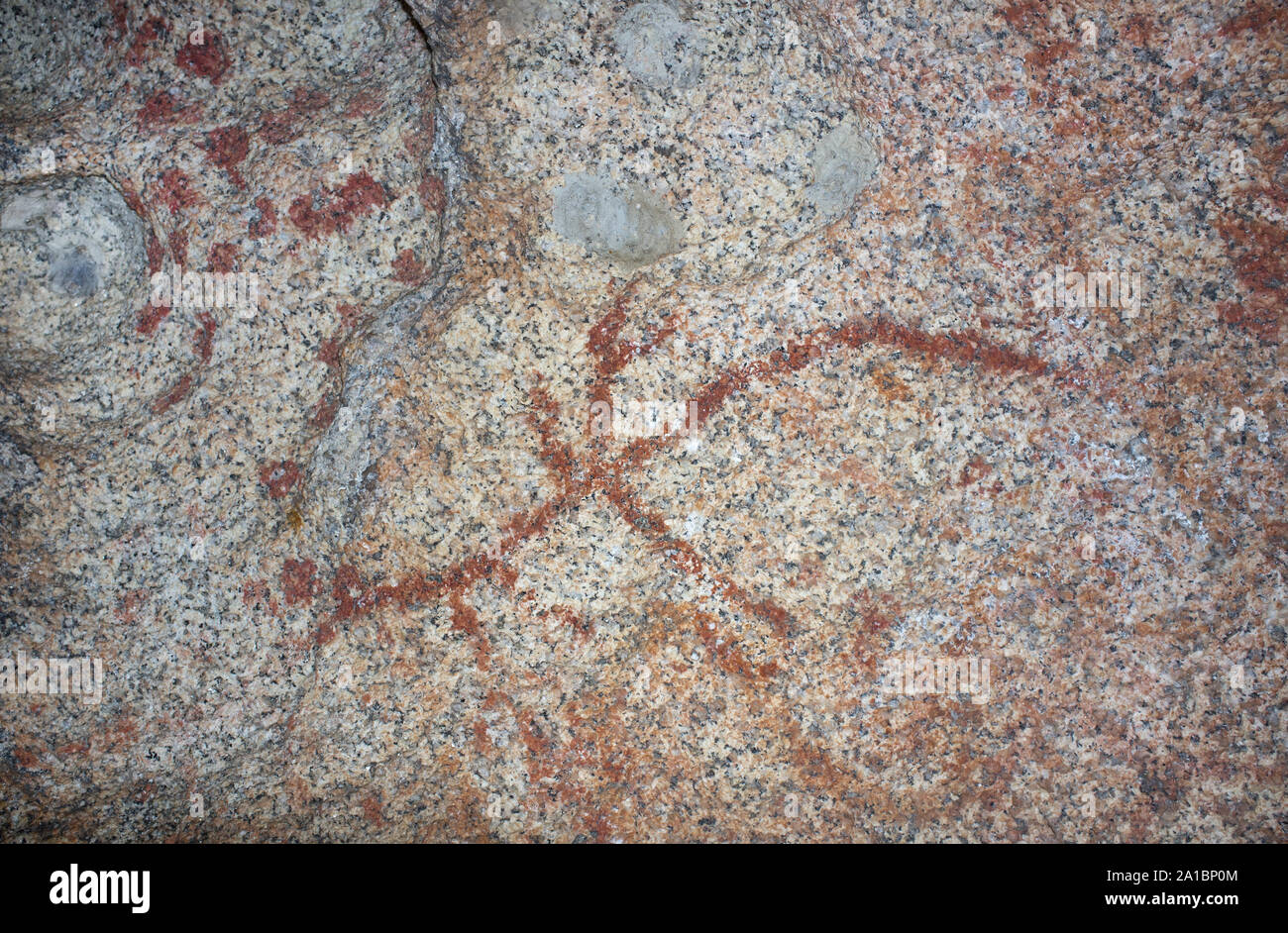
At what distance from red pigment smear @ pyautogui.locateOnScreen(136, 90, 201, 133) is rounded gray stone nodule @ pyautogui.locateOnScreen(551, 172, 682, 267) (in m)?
1.01

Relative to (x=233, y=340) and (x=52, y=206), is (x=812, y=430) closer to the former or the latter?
(x=233, y=340)

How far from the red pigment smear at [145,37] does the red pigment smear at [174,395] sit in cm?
83

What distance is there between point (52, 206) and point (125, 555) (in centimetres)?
92

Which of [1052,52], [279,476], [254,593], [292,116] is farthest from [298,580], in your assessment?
[1052,52]

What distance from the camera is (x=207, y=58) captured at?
2.50 m

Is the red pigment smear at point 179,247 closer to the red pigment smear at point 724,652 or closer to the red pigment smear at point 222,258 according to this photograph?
the red pigment smear at point 222,258

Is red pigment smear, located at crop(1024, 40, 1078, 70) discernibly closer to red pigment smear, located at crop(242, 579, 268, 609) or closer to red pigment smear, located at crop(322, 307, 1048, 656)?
red pigment smear, located at crop(322, 307, 1048, 656)

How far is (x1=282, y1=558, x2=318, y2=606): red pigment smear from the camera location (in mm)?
2682

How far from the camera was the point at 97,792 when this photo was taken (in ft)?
8.63

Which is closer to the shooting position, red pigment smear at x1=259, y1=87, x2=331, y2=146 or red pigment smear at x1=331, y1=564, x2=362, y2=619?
red pigment smear at x1=259, y1=87, x2=331, y2=146

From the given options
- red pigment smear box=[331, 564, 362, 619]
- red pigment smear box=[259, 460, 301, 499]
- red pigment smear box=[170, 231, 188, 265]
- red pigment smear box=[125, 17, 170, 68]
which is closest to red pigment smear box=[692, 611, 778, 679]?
red pigment smear box=[331, 564, 362, 619]


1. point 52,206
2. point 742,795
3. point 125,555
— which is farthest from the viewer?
point 742,795

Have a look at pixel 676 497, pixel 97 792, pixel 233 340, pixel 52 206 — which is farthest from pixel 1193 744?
pixel 52 206

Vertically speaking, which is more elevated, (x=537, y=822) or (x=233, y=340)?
(x=233, y=340)
